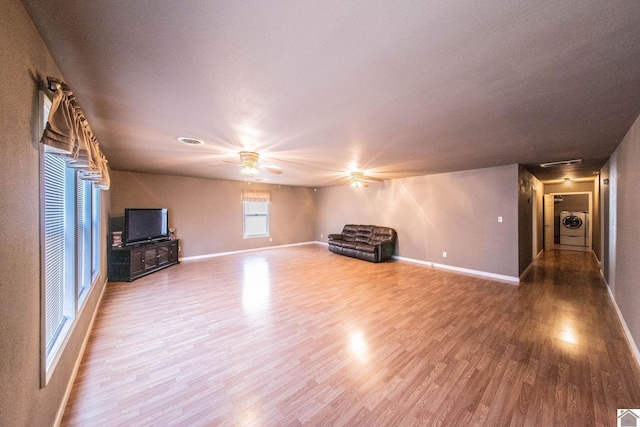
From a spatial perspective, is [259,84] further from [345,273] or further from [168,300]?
[345,273]

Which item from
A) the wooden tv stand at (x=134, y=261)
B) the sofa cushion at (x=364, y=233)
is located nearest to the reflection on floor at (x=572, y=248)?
the sofa cushion at (x=364, y=233)

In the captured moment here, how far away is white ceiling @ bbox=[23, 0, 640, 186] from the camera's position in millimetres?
1079

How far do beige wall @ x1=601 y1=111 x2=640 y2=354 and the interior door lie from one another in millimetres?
5168

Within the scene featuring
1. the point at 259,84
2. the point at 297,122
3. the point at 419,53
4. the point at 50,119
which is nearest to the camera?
the point at 50,119

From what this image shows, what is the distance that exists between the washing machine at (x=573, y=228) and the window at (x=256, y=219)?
34.0ft

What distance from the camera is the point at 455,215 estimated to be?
5445 millimetres

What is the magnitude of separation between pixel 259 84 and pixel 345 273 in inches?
170

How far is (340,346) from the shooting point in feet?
8.00

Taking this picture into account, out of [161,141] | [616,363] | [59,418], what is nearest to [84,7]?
[161,141]

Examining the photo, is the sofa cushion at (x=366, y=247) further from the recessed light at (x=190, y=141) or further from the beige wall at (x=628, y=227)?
the recessed light at (x=190, y=141)

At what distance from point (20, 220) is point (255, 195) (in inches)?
266

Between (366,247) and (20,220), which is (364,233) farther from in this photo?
(20,220)

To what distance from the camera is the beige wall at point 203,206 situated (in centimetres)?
575

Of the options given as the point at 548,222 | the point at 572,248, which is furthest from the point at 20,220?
the point at 572,248
